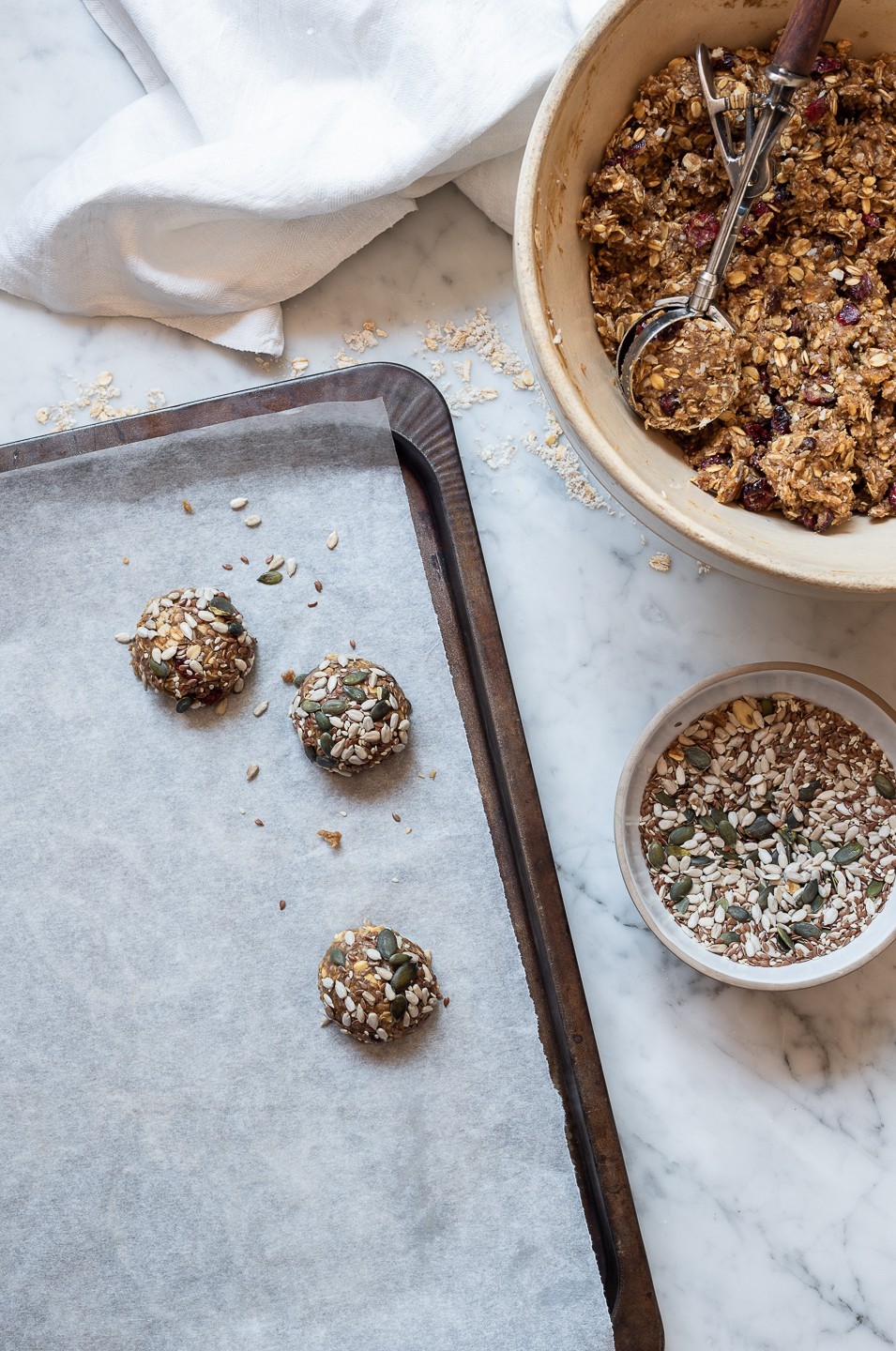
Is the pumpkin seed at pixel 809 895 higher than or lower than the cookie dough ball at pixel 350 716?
lower

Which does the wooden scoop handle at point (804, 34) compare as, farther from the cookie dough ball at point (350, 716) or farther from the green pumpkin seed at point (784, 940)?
the green pumpkin seed at point (784, 940)

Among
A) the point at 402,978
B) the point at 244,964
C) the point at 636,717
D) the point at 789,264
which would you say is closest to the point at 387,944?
the point at 402,978

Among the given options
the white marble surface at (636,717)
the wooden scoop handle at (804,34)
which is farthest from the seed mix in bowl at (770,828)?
the wooden scoop handle at (804,34)

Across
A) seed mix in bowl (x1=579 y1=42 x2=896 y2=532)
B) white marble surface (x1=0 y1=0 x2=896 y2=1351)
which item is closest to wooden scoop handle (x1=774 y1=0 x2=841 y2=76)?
seed mix in bowl (x1=579 y1=42 x2=896 y2=532)

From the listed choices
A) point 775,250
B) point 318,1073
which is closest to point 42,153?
point 775,250

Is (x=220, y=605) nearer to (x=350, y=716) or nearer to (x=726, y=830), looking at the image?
(x=350, y=716)

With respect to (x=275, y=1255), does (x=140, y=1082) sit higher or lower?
higher

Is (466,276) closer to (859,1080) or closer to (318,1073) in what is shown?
(318,1073)
